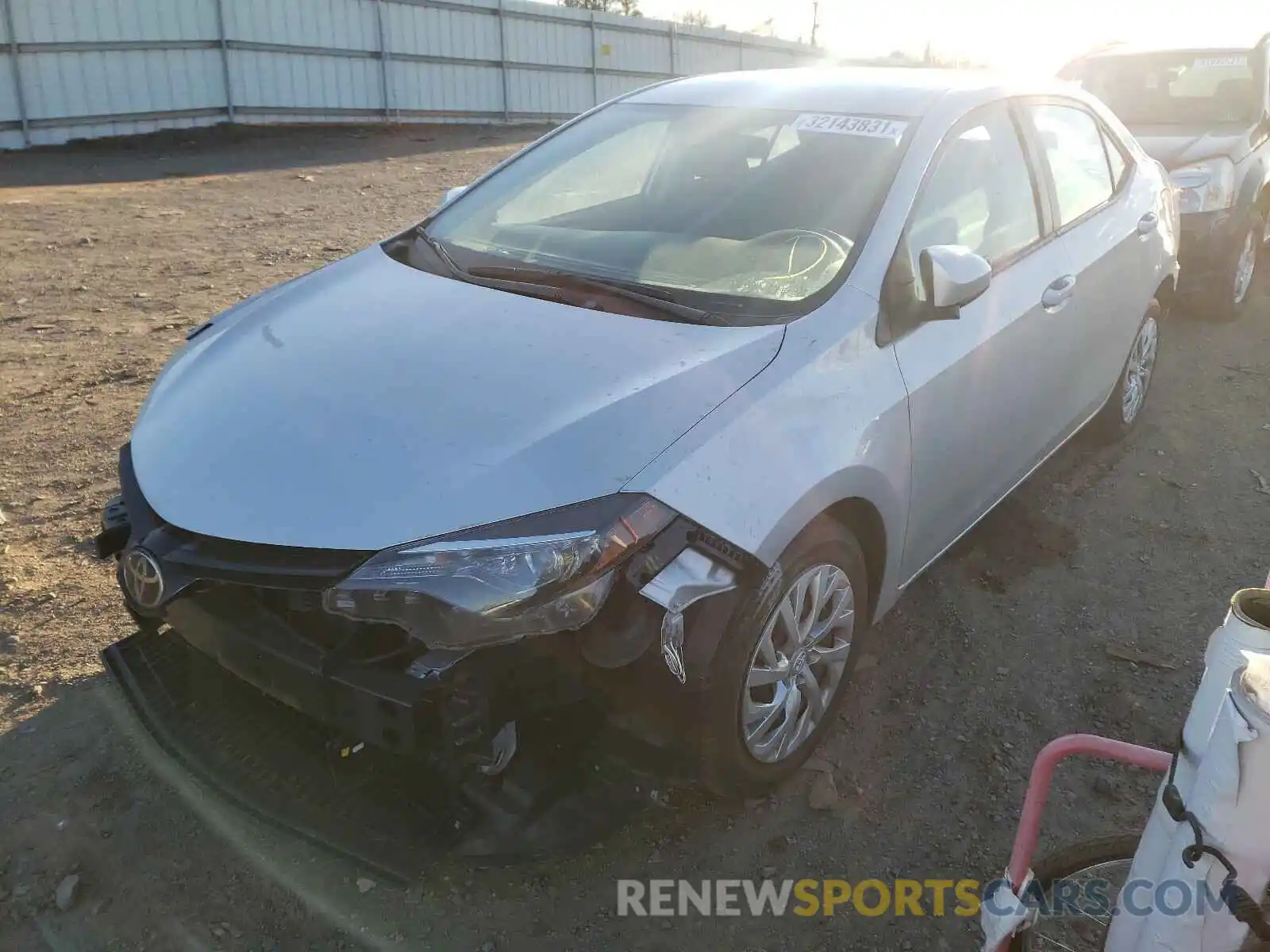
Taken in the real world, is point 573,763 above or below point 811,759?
above

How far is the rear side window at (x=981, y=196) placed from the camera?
296cm

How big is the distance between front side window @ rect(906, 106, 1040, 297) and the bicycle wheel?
155 centimetres

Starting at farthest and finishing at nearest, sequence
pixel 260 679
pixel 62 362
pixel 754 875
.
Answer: pixel 62 362 → pixel 754 875 → pixel 260 679

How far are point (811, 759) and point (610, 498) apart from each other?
1208mm

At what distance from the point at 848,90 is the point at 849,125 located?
11.1 inches

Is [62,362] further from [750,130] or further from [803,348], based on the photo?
[803,348]

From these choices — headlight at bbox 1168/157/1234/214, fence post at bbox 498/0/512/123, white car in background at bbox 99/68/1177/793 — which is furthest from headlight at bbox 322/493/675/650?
fence post at bbox 498/0/512/123

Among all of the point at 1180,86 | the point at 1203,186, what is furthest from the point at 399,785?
the point at 1180,86

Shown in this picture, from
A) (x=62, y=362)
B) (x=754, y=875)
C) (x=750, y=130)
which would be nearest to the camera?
(x=754, y=875)

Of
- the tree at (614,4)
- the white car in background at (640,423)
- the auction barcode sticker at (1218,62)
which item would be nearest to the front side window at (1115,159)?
the white car in background at (640,423)

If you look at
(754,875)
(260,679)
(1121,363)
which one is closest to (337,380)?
(260,679)

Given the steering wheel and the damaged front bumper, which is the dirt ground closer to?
the damaged front bumper

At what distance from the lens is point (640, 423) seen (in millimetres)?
2168

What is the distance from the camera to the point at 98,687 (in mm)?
2920
